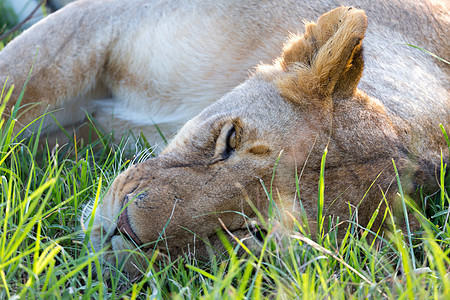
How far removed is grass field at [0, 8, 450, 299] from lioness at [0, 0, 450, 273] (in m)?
0.12

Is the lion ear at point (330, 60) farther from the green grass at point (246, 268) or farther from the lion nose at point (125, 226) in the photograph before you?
the lion nose at point (125, 226)

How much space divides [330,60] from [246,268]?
3.47 feet

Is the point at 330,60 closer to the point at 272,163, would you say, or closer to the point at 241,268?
the point at 272,163

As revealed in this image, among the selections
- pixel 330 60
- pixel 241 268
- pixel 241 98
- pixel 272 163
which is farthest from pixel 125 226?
pixel 330 60

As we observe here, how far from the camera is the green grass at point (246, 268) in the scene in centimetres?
178

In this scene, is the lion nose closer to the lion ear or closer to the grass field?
the grass field

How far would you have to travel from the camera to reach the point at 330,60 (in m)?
2.43

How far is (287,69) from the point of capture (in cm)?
273

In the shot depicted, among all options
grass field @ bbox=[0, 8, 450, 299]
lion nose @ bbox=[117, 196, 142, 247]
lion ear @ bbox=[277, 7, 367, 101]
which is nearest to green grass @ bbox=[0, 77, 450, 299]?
grass field @ bbox=[0, 8, 450, 299]

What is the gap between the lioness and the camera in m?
2.23

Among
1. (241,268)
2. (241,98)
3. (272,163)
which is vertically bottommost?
(241,268)

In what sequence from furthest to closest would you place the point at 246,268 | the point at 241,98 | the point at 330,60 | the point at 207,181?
the point at 241,98
the point at 330,60
the point at 207,181
the point at 246,268

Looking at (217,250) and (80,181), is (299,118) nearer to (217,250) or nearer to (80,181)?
(217,250)

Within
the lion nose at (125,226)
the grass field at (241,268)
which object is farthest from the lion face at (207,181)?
the grass field at (241,268)
